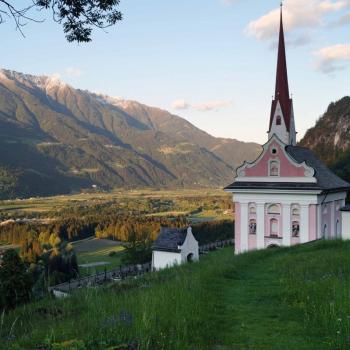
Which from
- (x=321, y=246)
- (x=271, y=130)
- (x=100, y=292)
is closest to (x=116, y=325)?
(x=100, y=292)

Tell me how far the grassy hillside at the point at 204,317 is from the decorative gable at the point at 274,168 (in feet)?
91.2

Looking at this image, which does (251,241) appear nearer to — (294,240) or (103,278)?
(294,240)

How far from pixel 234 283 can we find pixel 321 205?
1126 inches

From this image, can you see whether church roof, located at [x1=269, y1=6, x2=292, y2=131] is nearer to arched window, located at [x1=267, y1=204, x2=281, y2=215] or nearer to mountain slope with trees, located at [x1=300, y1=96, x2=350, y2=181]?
arched window, located at [x1=267, y1=204, x2=281, y2=215]

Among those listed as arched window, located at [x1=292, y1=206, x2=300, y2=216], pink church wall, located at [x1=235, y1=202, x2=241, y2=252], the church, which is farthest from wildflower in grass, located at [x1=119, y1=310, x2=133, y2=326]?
pink church wall, located at [x1=235, y1=202, x2=241, y2=252]

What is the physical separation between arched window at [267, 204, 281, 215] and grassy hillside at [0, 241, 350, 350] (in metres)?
28.0

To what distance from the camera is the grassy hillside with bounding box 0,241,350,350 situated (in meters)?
7.44

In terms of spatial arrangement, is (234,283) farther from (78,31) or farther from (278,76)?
(278,76)

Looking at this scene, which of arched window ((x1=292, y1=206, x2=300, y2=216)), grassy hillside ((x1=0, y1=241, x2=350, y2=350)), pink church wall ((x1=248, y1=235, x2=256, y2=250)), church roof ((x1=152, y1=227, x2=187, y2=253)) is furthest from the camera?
church roof ((x1=152, y1=227, x2=187, y2=253))

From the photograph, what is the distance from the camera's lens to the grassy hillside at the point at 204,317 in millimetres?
7441

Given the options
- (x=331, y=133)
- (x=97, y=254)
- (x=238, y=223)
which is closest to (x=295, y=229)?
(x=238, y=223)

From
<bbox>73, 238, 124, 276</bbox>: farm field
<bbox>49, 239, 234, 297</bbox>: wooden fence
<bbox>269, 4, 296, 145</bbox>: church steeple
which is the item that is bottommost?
<bbox>73, 238, 124, 276</bbox>: farm field

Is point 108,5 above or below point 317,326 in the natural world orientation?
above

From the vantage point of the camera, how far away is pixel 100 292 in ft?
43.2
